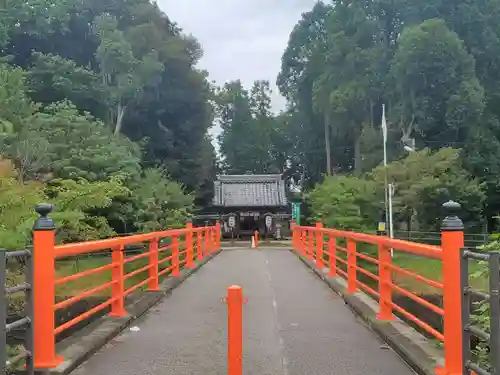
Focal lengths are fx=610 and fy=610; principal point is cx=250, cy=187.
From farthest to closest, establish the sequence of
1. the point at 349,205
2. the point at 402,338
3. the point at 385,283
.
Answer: the point at 349,205 < the point at 385,283 < the point at 402,338

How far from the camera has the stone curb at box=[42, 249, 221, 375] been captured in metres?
5.16

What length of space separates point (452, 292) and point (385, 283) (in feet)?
7.96

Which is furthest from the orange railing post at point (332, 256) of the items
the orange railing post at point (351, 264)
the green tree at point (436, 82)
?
the green tree at point (436, 82)

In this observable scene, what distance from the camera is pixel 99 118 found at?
35469mm

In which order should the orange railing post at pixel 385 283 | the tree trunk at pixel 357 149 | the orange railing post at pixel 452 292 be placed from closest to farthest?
the orange railing post at pixel 452 292
the orange railing post at pixel 385 283
the tree trunk at pixel 357 149

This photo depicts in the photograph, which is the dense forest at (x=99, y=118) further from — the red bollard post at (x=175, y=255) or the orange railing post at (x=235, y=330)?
the orange railing post at (x=235, y=330)

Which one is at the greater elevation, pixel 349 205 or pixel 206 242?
pixel 349 205

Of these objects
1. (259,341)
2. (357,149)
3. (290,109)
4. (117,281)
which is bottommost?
(259,341)

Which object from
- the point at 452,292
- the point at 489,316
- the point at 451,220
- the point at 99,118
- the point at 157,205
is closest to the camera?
the point at 489,316

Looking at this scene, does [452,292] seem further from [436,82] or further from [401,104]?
[401,104]

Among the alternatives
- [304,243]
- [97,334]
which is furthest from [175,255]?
[304,243]

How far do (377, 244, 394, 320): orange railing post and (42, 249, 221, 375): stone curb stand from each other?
297 cm

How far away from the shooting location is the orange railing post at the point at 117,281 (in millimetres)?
7086

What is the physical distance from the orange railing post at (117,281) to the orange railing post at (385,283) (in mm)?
3002
